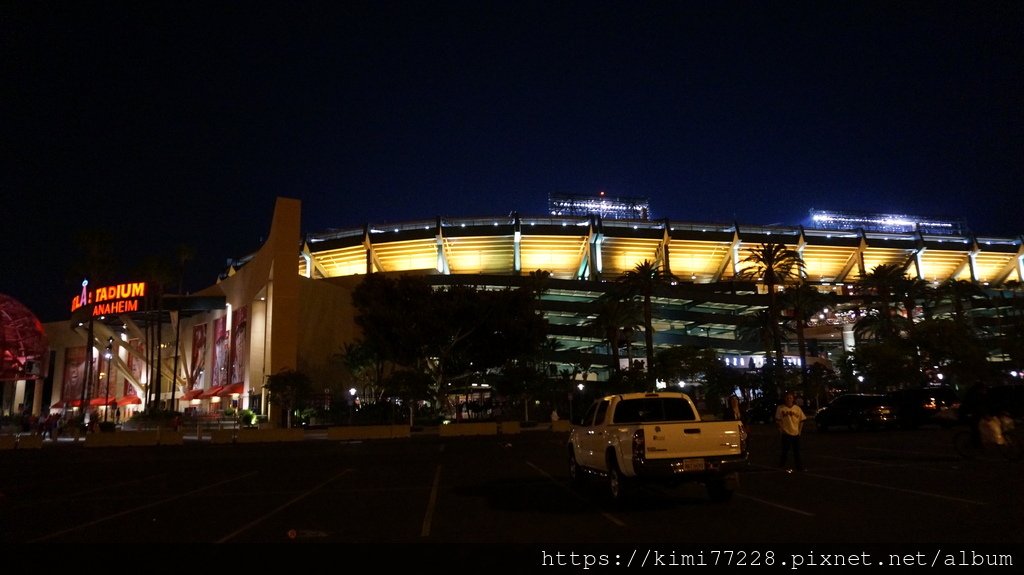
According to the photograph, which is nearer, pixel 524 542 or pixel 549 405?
pixel 524 542

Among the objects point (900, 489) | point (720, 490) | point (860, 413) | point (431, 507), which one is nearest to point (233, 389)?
point (860, 413)

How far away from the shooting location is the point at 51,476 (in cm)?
1952

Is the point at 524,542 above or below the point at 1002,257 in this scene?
below

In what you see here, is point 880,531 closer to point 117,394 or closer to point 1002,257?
point 117,394

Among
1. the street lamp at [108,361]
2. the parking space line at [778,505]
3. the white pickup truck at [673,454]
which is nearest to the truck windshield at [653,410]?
the white pickup truck at [673,454]

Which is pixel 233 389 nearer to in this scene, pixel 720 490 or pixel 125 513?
pixel 125 513

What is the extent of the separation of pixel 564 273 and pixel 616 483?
252ft

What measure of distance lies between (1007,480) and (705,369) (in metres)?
40.6

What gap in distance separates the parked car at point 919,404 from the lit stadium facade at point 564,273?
38987 mm

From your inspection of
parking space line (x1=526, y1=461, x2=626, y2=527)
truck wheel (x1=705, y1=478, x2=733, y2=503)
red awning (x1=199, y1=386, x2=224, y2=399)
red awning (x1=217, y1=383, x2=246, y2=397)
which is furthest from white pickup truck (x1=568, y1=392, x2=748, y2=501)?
red awning (x1=199, y1=386, x2=224, y2=399)

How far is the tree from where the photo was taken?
47031 mm

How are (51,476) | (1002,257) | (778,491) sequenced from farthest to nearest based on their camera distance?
(1002,257), (51,476), (778,491)

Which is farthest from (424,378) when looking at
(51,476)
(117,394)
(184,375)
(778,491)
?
(117,394)

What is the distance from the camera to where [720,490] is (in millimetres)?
10641
